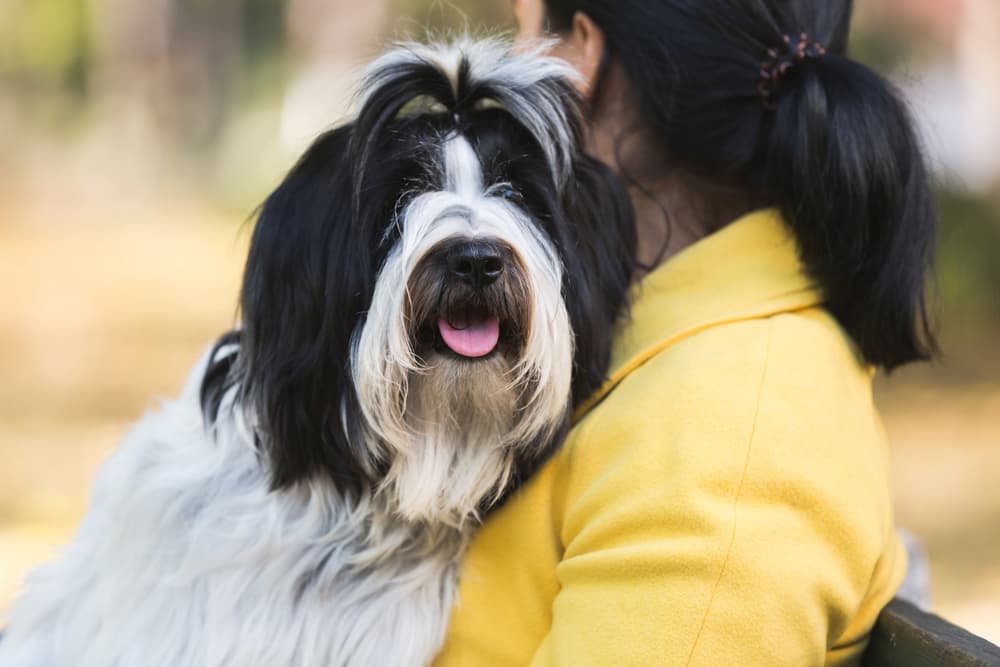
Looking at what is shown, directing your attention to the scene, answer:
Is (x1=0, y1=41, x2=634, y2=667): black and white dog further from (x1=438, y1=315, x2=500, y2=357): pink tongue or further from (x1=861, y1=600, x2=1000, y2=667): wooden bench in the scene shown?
(x1=861, y1=600, x2=1000, y2=667): wooden bench

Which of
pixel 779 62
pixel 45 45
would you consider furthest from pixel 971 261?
pixel 45 45

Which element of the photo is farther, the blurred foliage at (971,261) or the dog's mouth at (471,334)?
the blurred foliage at (971,261)

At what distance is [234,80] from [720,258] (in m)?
24.5

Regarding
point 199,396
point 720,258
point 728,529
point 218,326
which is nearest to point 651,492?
point 728,529

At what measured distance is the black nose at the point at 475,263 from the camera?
5.78 ft

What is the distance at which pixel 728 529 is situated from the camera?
1.71 metres

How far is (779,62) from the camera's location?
7.14 feet

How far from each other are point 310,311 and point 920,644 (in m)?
1.06

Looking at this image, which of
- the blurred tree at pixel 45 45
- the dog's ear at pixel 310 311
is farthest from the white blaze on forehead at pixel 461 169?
the blurred tree at pixel 45 45

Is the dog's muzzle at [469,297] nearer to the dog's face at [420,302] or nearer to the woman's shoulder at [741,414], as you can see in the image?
the dog's face at [420,302]

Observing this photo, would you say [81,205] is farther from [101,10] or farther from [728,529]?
[728,529]

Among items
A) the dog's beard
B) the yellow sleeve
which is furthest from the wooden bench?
the dog's beard

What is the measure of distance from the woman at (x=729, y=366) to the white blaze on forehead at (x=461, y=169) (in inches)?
14.5

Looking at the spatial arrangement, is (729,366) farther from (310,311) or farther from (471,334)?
(310,311)
